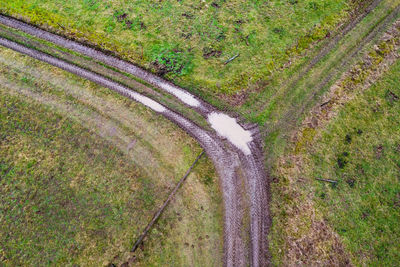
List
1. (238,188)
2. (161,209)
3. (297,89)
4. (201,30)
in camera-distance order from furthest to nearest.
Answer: (201,30) → (297,89) → (238,188) → (161,209)

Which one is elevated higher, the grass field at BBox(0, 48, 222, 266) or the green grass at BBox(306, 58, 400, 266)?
the green grass at BBox(306, 58, 400, 266)

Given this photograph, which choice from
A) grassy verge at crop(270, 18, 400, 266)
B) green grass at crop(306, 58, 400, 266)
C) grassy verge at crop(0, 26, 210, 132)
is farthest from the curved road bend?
green grass at crop(306, 58, 400, 266)

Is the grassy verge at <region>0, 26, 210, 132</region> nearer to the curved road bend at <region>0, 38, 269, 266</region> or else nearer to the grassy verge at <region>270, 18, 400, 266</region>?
the curved road bend at <region>0, 38, 269, 266</region>

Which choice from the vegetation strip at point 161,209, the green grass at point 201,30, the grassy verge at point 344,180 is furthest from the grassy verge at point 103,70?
the grassy verge at point 344,180

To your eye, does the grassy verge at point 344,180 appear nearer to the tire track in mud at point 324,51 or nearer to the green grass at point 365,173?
the green grass at point 365,173

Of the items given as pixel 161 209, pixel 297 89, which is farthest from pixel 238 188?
pixel 297 89

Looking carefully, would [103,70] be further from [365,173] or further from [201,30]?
[365,173]
